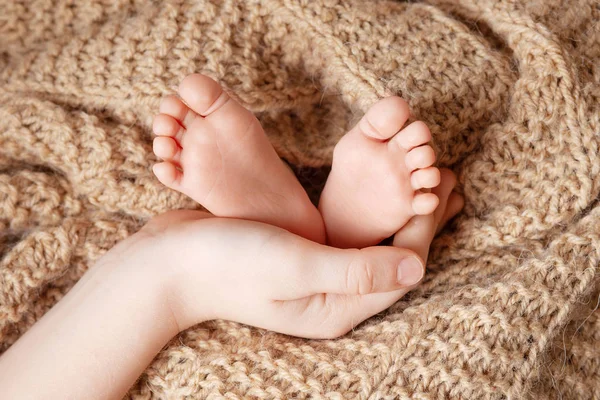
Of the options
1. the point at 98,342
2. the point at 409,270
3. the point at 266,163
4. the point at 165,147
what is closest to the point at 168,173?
the point at 165,147

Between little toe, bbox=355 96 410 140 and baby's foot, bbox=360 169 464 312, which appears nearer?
little toe, bbox=355 96 410 140

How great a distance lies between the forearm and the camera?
913 mm

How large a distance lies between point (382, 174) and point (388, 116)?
89mm

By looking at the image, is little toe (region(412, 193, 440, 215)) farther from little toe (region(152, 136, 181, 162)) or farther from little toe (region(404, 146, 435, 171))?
little toe (region(152, 136, 181, 162))

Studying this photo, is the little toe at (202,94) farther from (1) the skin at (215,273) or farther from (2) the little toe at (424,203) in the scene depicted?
(2) the little toe at (424,203)

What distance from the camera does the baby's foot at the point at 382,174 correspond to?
0.86m

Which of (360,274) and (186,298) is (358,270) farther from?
(186,298)

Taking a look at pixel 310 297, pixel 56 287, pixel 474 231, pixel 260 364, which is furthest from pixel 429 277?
pixel 56 287

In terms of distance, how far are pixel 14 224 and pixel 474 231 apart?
77cm

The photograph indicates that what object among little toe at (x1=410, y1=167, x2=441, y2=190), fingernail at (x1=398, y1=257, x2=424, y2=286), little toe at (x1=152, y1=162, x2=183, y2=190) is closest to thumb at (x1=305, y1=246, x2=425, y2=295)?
fingernail at (x1=398, y1=257, x2=424, y2=286)

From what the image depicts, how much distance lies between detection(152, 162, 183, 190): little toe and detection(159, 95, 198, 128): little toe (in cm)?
7

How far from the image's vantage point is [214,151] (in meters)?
0.90

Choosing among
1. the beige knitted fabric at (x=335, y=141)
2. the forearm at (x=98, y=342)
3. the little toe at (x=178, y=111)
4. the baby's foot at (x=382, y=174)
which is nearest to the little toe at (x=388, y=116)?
the baby's foot at (x=382, y=174)

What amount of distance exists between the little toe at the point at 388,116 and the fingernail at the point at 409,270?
7.6 inches
